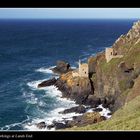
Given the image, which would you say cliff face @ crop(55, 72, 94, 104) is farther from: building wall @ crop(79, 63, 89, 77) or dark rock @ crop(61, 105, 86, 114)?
dark rock @ crop(61, 105, 86, 114)

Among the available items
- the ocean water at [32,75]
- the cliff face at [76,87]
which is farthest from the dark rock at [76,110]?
the cliff face at [76,87]

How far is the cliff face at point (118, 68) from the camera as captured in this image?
35.9m

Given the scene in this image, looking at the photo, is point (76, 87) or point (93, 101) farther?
point (76, 87)

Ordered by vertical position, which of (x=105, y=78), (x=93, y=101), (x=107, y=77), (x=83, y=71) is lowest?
(x=93, y=101)

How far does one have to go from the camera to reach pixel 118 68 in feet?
125

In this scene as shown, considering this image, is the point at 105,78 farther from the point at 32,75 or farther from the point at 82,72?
the point at 32,75

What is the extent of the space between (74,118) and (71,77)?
14.2 meters

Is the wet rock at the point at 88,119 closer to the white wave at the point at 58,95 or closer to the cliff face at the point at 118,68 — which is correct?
the white wave at the point at 58,95

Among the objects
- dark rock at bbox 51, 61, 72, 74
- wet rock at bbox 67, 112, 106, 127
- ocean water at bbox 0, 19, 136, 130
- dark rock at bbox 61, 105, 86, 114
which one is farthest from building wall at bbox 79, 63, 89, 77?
wet rock at bbox 67, 112, 106, 127

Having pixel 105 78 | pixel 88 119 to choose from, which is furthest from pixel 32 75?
pixel 88 119

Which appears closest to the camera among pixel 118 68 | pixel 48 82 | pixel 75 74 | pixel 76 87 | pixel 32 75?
pixel 118 68

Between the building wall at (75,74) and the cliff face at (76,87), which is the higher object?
the building wall at (75,74)
